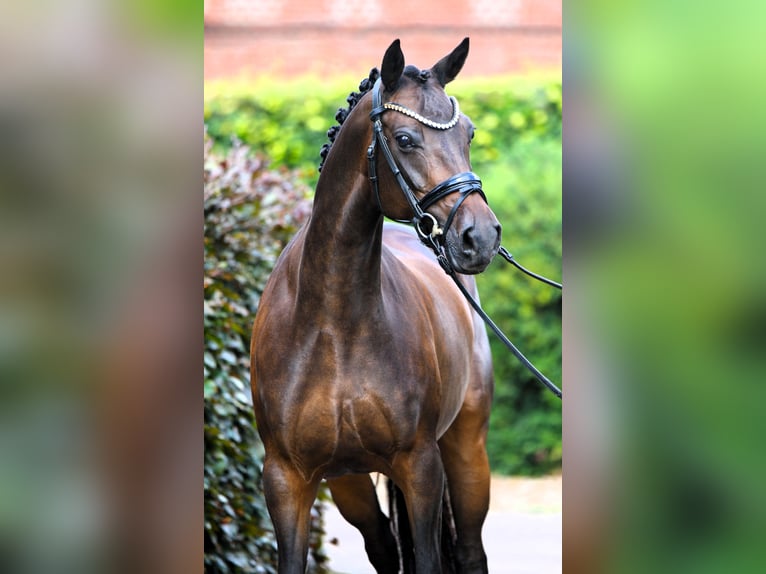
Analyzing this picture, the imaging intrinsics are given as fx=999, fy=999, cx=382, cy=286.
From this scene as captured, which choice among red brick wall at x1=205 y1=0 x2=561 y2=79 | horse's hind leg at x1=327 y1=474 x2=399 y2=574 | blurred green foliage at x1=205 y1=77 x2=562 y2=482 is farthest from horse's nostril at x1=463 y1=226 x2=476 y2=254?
→ red brick wall at x1=205 y1=0 x2=561 y2=79

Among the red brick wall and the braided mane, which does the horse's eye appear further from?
the red brick wall

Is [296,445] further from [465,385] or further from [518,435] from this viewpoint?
[518,435]

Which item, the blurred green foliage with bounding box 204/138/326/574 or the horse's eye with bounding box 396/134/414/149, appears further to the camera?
the blurred green foliage with bounding box 204/138/326/574

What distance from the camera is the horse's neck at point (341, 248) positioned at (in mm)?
3160

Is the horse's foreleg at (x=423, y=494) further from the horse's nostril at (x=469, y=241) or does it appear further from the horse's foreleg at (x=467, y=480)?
the horse's foreleg at (x=467, y=480)

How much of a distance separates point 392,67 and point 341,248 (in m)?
0.60

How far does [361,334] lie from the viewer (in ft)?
10.6

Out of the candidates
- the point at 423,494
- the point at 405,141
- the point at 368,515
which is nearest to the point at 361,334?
the point at 423,494

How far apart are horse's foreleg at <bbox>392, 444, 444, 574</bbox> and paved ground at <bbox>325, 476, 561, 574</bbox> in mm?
2247

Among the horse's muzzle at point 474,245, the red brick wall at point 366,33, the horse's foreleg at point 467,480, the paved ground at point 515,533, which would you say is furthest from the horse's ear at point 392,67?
the red brick wall at point 366,33

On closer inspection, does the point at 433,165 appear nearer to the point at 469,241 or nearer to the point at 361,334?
the point at 469,241

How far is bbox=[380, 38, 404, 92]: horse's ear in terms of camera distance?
2904 millimetres
